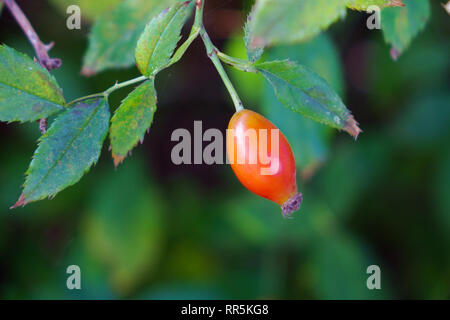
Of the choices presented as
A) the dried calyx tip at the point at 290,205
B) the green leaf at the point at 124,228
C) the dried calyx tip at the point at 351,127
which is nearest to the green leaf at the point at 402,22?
the dried calyx tip at the point at 351,127

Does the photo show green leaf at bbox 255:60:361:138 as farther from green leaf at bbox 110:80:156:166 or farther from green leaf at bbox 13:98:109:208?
green leaf at bbox 13:98:109:208

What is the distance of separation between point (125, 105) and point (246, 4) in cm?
42

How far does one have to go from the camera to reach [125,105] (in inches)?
36.2

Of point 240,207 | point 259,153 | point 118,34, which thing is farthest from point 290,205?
point 240,207

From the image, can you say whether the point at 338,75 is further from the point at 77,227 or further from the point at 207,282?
the point at 77,227

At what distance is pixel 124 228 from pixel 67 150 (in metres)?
1.40

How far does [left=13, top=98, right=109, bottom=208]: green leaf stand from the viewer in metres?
0.92

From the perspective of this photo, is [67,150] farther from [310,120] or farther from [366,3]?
[310,120]

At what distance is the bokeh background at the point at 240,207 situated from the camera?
2.26 meters

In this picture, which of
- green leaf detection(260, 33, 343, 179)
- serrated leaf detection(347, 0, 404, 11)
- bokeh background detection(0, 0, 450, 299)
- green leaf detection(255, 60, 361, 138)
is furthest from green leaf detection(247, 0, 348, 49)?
bokeh background detection(0, 0, 450, 299)

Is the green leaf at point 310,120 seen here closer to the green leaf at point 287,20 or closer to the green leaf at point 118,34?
the green leaf at point 118,34

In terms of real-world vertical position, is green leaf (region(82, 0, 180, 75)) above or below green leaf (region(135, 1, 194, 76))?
above

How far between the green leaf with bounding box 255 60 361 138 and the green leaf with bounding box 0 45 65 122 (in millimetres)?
432

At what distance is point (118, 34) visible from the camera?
5.02ft
